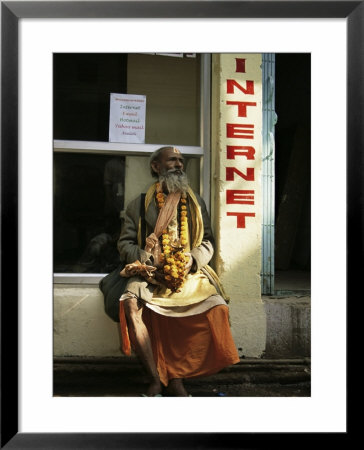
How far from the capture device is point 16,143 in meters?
3.03

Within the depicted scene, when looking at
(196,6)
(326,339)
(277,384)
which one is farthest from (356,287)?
(196,6)

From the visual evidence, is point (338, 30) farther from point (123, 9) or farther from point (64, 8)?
point (64, 8)

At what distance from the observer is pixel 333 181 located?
3166 mm

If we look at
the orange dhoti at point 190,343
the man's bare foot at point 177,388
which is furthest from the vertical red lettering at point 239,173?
the man's bare foot at point 177,388

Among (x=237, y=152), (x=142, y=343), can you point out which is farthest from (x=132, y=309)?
(x=237, y=152)

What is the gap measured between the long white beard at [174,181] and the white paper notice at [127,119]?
1.89ft

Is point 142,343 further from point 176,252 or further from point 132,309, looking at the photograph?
point 176,252

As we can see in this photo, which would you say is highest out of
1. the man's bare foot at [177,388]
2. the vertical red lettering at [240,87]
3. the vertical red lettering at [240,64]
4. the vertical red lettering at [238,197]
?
the vertical red lettering at [240,64]

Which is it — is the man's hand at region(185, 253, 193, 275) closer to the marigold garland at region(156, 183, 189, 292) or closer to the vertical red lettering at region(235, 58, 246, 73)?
the marigold garland at region(156, 183, 189, 292)

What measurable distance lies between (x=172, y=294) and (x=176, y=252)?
27 centimetres

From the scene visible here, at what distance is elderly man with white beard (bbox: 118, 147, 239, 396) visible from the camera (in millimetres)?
3527

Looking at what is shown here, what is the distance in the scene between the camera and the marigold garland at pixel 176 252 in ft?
11.7

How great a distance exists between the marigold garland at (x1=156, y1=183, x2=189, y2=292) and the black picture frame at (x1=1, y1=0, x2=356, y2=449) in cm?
97

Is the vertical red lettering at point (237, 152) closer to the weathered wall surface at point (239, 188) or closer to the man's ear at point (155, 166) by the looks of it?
the weathered wall surface at point (239, 188)
